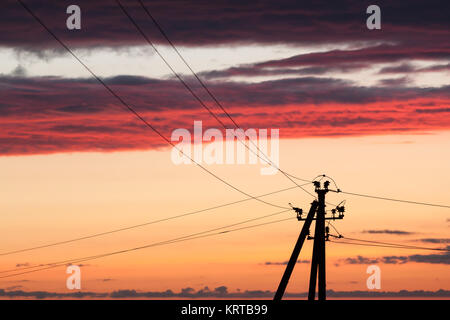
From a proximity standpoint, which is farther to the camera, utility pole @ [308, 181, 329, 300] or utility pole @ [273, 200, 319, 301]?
utility pole @ [308, 181, 329, 300]

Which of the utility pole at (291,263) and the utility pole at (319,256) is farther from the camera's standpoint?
the utility pole at (319,256)
